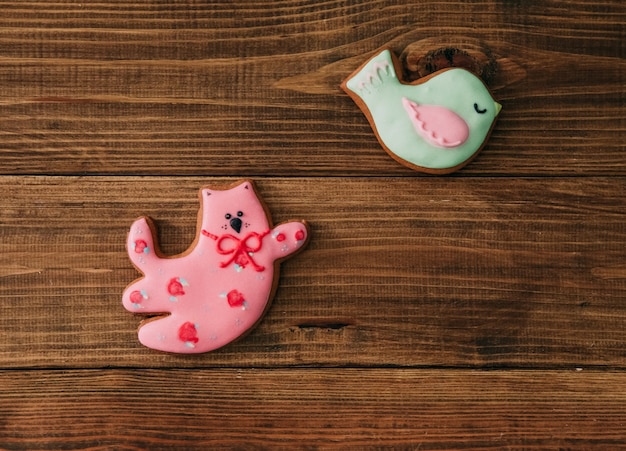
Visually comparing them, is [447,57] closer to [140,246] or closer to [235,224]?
[235,224]

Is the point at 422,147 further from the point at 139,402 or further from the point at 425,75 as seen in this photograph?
the point at 139,402

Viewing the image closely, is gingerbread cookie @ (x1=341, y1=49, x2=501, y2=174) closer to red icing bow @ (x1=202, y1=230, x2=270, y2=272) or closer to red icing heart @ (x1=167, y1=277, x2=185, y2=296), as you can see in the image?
red icing bow @ (x1=202, y1=230, x2=270, y2=272)

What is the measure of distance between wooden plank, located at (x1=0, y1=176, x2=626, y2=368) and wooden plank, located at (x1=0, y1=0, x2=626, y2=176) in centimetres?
4

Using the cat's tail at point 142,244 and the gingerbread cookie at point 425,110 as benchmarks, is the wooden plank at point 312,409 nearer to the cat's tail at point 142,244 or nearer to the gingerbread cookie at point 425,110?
the cat's tail at point 142,244

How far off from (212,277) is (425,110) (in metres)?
0.40

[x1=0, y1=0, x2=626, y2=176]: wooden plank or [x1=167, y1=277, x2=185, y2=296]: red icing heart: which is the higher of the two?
[x1=0, y1=0, x2=626, y2=176]: wooden plank

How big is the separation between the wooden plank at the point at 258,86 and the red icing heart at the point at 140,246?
11 centimetres

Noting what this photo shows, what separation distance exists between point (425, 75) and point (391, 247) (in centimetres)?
27

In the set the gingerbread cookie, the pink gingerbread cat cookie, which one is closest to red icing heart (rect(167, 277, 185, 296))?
the pink gingerbread cat cookie

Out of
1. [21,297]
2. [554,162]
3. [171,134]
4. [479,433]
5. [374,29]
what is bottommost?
[479,433]

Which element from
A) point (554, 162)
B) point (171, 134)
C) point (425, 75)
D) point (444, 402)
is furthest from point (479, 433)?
point (171, 134)

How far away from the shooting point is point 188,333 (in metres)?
0.81

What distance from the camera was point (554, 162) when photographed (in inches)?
33.7

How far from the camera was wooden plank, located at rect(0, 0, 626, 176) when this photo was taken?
847 mm
